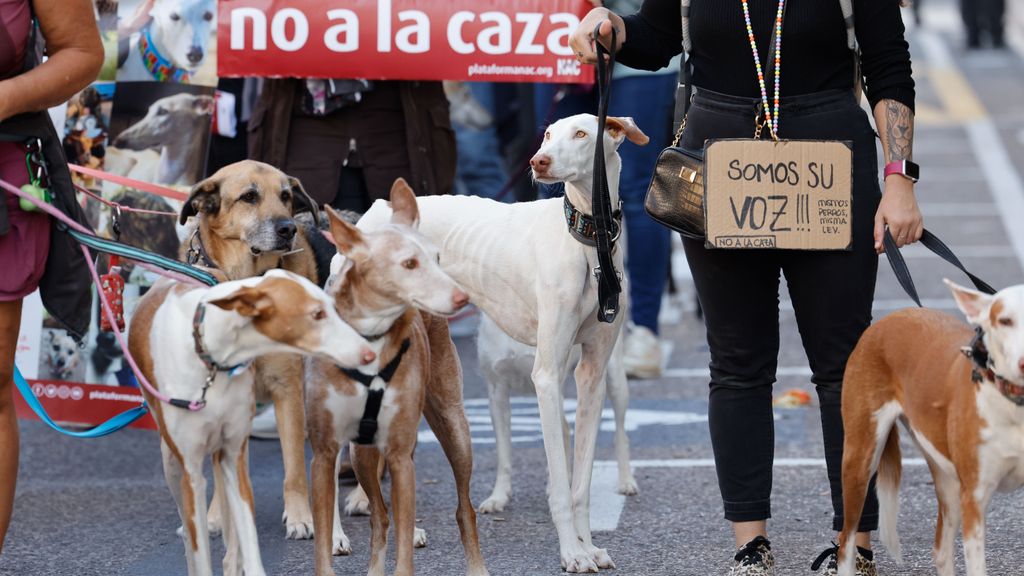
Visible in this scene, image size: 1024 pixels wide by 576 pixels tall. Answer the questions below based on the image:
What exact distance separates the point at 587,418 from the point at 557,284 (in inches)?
19.5

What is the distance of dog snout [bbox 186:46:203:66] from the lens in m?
6.36

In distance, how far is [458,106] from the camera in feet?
30.6

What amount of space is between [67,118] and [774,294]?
10.4 feet

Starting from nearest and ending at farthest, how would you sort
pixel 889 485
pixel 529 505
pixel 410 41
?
pixel 889 485 → pixel 529 505 → pixel 410 41

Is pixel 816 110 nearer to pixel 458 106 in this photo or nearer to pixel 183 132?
pixel 183 132

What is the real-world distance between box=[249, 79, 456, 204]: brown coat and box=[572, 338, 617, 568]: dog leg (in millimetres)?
1519

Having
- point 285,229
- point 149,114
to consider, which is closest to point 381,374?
point 285,229

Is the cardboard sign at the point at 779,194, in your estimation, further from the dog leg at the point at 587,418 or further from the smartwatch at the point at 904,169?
the dog leg at the point at 587,418

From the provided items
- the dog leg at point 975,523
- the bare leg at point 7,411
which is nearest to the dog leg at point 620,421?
the dog leg at point 975,523

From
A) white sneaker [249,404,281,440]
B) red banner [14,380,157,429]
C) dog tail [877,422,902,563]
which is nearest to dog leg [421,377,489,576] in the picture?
dog tail [877,422,902,563]

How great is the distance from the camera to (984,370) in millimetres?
3930

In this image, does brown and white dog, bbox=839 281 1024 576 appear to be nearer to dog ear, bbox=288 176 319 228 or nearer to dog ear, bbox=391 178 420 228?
dog ear, bbox=391 178 420 228

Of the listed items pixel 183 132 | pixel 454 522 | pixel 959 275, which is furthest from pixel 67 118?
pixel 959 275

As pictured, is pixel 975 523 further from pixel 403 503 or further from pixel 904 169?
pixel 403 503
